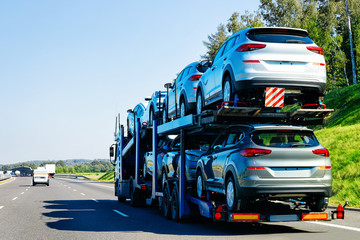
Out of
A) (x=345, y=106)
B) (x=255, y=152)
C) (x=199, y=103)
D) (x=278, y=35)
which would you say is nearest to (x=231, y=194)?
(x=255, y=152)

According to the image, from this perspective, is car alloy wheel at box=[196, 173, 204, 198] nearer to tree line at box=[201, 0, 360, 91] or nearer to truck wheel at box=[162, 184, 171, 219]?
truck wheel at box=[162, 184, 171, 219]

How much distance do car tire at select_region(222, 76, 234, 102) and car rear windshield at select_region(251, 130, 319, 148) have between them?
132 centimetres

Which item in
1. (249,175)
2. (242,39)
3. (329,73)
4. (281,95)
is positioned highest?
(329,73)

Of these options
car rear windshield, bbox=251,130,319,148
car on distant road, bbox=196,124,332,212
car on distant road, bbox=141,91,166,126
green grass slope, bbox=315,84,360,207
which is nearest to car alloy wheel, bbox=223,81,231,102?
car on distant road, bbox=196,124,332,212

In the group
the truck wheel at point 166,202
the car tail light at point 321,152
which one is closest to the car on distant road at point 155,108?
the truck wheel at point 166,202

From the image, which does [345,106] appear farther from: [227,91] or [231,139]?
[231,139]

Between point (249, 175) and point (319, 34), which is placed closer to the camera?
point (249, 175)

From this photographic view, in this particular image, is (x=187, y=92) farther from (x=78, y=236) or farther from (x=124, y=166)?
(x=124, y=166)

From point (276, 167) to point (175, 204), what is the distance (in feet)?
14.0

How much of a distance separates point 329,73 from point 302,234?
150 feet

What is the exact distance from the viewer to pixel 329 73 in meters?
51.6

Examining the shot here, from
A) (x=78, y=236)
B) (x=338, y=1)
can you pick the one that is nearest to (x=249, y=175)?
(x=78, y=236)

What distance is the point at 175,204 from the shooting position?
11.6 metres

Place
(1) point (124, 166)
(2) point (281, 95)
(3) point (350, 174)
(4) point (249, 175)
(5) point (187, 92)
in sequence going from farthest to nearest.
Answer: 1. (1) point (124, 166)
2. (3) point (350, 174)
3. (5) point (187, 92)
4. (2) point (281, 95)
5. (4) point (249, 175)
